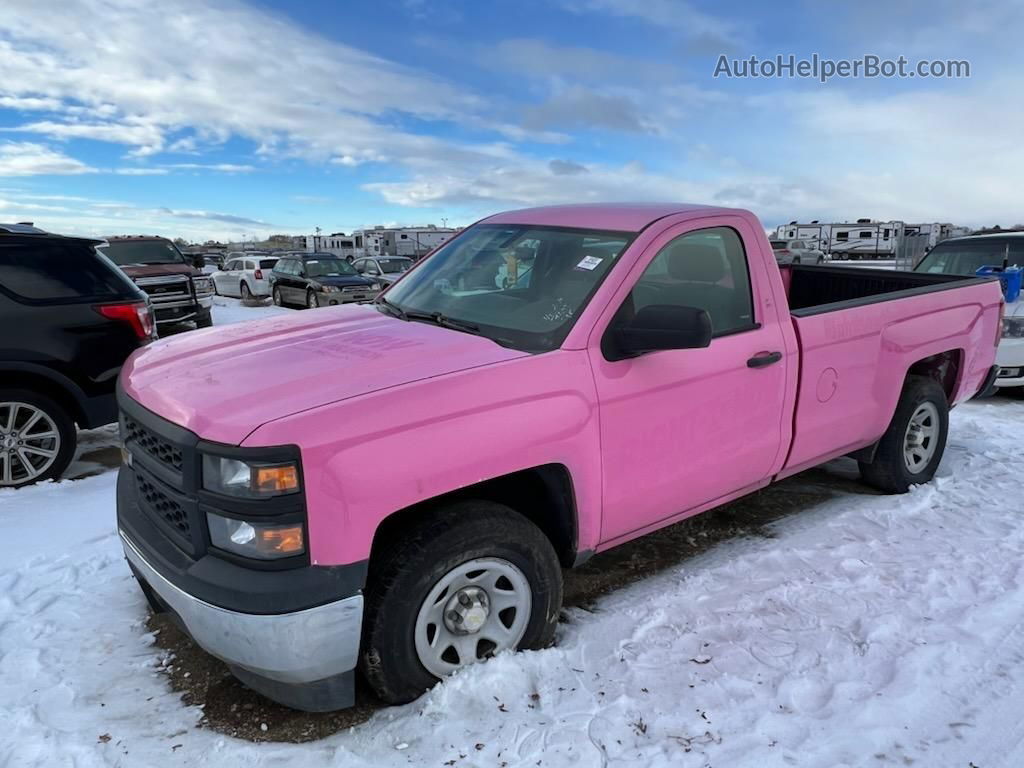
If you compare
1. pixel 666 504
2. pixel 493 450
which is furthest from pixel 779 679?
pixel 493 450

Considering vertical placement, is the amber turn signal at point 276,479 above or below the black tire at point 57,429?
above

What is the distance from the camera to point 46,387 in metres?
5.17

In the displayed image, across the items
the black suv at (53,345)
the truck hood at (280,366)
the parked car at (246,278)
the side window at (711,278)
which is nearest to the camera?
the truck hood at (280,366)

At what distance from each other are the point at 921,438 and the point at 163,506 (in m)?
4.60

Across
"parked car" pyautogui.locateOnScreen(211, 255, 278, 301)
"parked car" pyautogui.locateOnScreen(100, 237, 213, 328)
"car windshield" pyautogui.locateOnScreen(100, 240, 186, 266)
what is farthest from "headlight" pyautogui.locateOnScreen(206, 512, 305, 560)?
"parked car" pyautogui.locateOnScreen(211, 255, 278, 301)

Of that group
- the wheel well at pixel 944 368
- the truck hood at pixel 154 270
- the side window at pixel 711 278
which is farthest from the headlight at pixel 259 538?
the truck hood at pixel 154 270

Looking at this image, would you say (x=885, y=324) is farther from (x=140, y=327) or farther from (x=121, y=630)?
(x=140, y=327)

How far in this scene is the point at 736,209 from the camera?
12.2 feet

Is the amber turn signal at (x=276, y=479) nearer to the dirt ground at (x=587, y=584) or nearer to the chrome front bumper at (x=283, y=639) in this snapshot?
the chrome front bumper at (x=283, y=639)

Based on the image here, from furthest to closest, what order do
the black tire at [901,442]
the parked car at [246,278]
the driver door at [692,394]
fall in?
the parked car at [246,278] < the black tire at [901,442] < the driver door at [692,394]

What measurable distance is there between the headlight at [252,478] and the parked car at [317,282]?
1663 centimetres

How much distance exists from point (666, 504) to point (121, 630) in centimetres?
256

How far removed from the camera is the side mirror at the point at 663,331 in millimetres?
2791

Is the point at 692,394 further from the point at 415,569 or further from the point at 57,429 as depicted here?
the point at 57,429
